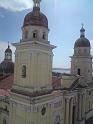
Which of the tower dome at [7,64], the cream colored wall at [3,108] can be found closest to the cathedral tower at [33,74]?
the cream colored wall at [3,108]

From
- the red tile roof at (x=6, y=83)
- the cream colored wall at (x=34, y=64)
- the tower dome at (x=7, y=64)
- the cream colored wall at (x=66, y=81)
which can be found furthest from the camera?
the tower dome at (x=7, y=64)

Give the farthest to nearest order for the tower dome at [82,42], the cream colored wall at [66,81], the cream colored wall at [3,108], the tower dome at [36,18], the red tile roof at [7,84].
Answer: the tower dome at [82,42] < the cream colored wall at [66,81] < the red tile roof at [7,84] < the cream colored wall at [3,108] < the tower dome at [36,18]

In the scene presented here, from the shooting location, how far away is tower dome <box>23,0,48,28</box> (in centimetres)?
2406

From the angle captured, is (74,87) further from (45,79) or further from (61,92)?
(45,79)

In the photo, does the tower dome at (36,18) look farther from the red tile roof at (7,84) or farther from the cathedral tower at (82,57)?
the cathedral tower at (82,57)

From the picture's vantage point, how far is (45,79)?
24828 millimetres

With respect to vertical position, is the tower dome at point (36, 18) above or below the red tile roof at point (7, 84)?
above

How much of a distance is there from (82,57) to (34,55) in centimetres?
1894

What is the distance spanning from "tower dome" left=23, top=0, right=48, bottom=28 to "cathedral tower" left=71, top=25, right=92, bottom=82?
16431 mm

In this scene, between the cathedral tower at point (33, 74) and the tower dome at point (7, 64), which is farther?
the tower dome at point (7, 64)

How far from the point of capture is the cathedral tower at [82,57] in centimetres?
3997

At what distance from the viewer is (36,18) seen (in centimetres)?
2412

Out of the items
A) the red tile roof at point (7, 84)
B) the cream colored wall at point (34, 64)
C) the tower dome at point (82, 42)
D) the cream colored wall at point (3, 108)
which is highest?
the tower dome at point (82, 42)

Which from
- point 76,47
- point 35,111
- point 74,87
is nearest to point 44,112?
point 35,111
